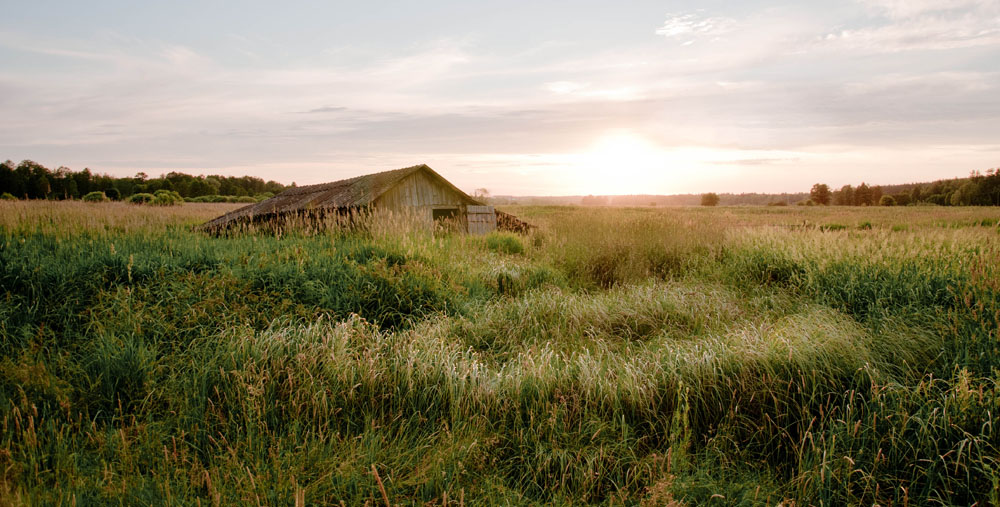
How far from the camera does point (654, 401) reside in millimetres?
3506

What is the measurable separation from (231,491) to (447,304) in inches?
158

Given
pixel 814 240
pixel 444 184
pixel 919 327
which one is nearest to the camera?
pixel 919 327

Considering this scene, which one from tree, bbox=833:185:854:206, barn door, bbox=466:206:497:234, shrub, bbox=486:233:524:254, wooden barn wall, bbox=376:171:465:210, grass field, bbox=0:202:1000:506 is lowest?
grass field, bbox=0:202:1000:506

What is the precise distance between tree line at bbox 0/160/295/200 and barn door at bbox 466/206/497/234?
57.0 feet

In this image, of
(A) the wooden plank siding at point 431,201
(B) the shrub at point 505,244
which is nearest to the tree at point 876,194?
(A) the wooden plank siding at point 431,201

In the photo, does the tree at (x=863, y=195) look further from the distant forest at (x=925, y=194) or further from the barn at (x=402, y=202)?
the barn at (x=402, y=202)

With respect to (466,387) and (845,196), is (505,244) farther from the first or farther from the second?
(845,196)

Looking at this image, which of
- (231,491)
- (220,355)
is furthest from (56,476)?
(220,355)

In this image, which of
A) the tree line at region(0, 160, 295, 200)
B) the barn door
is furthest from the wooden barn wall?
the tree line at region(0, 160, 295, 200)

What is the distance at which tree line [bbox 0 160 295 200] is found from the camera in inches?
1577

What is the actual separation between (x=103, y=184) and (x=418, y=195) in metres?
55.9

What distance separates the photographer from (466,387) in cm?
371

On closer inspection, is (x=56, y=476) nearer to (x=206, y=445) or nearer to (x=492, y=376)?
(x=206, y=445)

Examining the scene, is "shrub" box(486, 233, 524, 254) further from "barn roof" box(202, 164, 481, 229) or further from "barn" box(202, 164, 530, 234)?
"barn roof" box(202, 164, 481, 229)
